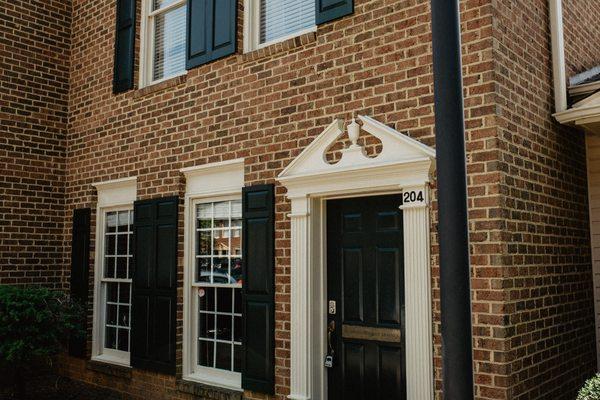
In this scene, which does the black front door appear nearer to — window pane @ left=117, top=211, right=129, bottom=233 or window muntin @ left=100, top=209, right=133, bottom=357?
window muntin @ left=100, top=209, right=133, bottom=357

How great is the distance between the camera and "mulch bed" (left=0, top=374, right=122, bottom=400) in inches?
305

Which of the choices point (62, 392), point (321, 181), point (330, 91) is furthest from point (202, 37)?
point (62, 392)

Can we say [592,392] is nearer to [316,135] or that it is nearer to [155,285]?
[316,135]

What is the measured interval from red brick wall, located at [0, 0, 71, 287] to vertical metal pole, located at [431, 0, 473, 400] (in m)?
7.60

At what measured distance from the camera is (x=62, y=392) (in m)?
8.04

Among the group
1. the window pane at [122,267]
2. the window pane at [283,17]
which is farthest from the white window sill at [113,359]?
the window pane at [283,17]

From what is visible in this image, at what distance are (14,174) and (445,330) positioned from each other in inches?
307

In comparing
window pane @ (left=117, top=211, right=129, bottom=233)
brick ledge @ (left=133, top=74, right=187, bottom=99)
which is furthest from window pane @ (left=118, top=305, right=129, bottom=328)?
brick ledge @ (left=133, top=74, right=187, bottom=99)

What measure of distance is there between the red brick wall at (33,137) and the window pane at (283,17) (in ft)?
13.9

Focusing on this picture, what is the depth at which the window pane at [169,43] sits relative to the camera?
7.60 m

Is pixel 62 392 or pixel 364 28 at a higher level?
pixel 364 28

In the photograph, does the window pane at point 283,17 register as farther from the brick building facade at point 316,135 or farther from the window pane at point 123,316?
the window pane at point 123,316

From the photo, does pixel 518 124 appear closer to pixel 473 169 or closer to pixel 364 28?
pixel 473 169

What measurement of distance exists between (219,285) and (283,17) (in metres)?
3.08
